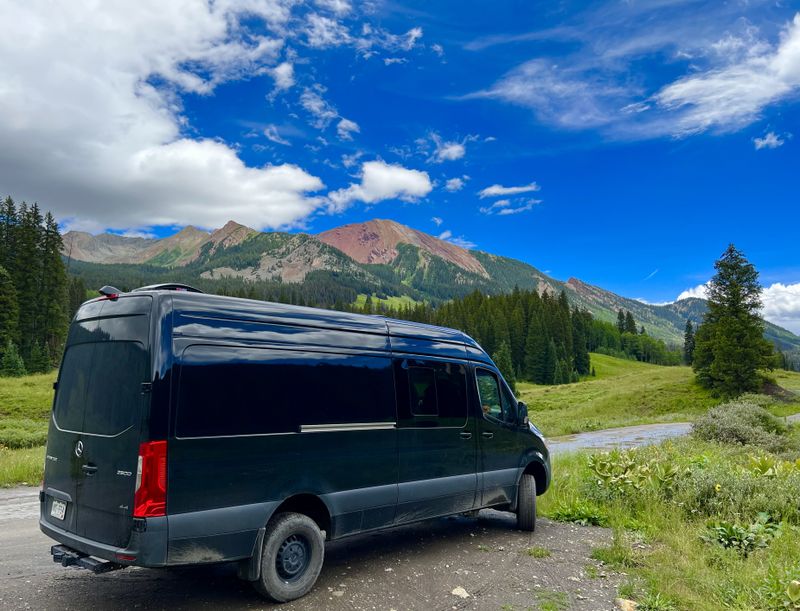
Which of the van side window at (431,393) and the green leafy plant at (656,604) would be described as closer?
the green leafy plant at (656,604)

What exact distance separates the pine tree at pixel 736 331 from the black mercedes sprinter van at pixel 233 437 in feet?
206

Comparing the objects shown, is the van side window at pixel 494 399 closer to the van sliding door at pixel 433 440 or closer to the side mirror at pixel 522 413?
the side mirror at pixel 522 413

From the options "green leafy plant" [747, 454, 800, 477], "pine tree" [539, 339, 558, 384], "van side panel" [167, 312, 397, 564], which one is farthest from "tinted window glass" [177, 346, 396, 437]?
"pine tree" [539, 339, 558, 384]

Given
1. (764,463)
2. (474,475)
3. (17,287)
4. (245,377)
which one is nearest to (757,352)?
(764,463)

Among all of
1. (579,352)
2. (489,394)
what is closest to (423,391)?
(489,394)

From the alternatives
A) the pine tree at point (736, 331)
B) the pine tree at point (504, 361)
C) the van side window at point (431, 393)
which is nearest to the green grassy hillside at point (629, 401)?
the pine tree at point (736, 331)

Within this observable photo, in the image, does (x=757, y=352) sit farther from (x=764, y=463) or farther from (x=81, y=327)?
(x=81, y=327)

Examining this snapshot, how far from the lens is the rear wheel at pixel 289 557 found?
553 cm

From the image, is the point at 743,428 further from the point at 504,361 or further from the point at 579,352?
the point at 579,352

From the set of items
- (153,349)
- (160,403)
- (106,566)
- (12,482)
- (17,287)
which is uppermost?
(17,287)

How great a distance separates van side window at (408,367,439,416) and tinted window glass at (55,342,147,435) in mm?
3403

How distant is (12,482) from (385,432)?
37.2ft

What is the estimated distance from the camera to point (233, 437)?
5359mm

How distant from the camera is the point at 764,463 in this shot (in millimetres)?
9570
